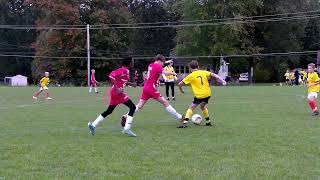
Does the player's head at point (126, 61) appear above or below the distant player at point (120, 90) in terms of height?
above

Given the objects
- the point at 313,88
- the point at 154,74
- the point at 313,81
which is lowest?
the point at 313,88

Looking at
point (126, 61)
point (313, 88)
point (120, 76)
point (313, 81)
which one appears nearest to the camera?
point (126, 61)

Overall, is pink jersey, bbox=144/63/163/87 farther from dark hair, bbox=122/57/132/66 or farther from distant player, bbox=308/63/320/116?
distant player, bbox=308/63/320/116

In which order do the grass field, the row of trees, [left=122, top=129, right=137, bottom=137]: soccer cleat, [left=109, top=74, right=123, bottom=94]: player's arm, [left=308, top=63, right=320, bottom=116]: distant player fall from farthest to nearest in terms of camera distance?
the row of trees → [left=308, top=63, right=320, bottom=116]: distant player → [left=109, top=74, right=123, bottom=94]: player's arm → [left=122, top=129, right=137, bottom=137]: soccer cleat → the grass field

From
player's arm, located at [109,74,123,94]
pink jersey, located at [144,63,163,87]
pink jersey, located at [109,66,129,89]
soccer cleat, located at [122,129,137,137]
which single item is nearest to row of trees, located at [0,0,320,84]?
pink jersey, located at [144,63,163,87]

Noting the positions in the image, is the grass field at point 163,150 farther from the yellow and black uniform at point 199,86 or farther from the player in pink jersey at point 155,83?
the yellow and black uniform at point 199,86

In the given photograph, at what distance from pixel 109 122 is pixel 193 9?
185 ft

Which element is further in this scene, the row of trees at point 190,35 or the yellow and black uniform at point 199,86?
the row of trees at point 190,35

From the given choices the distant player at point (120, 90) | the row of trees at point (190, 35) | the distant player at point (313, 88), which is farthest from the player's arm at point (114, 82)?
the row of trees at point (190, 35)

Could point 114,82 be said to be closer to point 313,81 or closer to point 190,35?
point 313,81

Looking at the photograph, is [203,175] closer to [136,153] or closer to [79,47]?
[136,153]

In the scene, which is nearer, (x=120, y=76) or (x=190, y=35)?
(x=120, y=76)

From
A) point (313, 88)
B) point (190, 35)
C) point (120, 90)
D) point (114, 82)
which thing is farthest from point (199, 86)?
point (190, 35)

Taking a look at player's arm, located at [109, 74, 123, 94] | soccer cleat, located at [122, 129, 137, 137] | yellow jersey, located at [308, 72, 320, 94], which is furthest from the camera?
yellow jersey, located at [308, 72, 320, 94]
